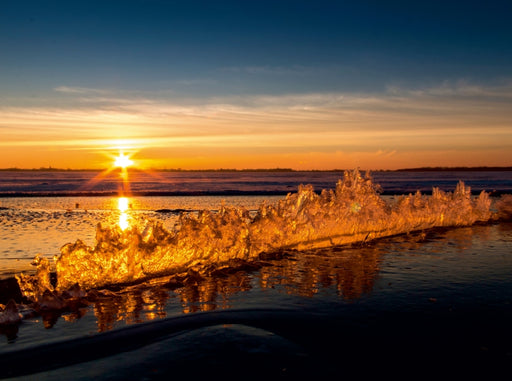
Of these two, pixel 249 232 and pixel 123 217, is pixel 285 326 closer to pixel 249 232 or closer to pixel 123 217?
pixel 249 232

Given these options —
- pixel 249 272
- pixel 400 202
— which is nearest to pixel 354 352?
pixel 249 272

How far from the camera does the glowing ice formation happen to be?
656 centimetres

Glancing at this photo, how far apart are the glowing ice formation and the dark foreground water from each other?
1.70 feet

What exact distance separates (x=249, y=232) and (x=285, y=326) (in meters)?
4.22

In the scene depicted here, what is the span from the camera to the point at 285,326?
188 inches

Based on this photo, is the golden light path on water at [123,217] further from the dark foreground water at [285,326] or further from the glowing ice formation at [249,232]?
the dark foreground water at [285,326]

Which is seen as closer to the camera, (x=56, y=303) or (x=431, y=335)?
(x=431, y=335)

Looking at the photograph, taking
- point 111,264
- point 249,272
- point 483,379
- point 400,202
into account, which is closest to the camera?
point 483,379

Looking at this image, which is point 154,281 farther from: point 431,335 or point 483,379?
point 483,379

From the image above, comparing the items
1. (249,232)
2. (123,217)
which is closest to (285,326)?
(249,232)

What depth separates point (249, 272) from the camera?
24.7ft

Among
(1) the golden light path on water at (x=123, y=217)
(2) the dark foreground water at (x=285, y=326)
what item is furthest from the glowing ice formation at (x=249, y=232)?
(1) the golden light path on water at (x=123, y=217)

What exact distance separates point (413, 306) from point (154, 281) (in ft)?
12.2

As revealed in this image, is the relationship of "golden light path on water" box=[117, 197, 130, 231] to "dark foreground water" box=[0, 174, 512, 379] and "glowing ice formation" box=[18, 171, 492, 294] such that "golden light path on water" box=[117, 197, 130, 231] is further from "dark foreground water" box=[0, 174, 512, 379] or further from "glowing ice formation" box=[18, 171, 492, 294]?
"dark foreground water" box=[0, 174, 512, 379]
